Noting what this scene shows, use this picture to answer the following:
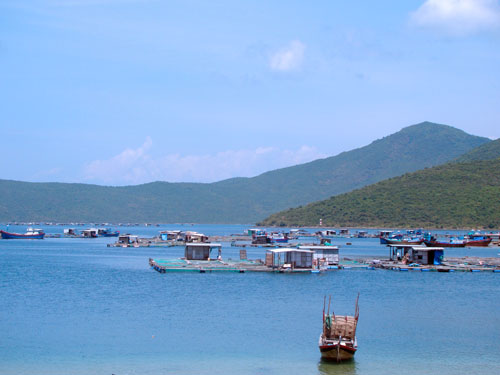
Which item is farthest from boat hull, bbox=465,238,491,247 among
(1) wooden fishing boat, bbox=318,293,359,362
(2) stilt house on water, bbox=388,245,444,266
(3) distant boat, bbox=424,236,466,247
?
(1) wooden fishing boat, bbox=318,293,359,362

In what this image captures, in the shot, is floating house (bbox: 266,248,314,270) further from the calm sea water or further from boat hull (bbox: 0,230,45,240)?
boat hull (bbox: 0,230,45,240)

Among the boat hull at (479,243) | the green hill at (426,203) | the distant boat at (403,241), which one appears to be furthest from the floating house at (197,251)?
the green hill at (426,203)

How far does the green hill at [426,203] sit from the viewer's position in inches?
5620

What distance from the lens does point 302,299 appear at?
132ft

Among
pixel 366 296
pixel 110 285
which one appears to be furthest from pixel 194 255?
pixel 366 296

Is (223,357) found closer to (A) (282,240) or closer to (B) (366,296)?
(B) (366,296)

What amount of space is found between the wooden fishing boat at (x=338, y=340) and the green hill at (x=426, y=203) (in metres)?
117

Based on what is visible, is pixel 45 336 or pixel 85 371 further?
pixel 45 336

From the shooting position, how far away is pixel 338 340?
82.4 feet

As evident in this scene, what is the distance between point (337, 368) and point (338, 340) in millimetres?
1072

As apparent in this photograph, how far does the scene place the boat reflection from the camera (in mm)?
23953

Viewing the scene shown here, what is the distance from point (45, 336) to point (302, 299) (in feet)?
52.9

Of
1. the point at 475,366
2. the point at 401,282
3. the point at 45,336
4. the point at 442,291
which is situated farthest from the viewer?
the point at 401,282

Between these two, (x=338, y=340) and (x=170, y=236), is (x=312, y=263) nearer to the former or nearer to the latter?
(x=338, y=340)
